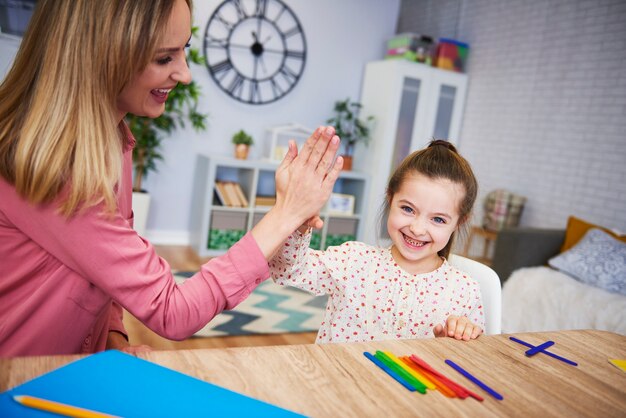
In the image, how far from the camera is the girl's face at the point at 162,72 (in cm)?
90

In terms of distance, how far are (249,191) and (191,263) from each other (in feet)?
2.61

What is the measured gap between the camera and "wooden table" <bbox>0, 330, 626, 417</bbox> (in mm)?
653

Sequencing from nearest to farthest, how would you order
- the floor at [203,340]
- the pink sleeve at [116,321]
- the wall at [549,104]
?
1. the pink sleeve at [116,321]
2. the floor at [203,340]
3. the wall at [549,104]

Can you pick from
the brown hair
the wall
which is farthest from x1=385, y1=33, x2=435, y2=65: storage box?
the brown hair

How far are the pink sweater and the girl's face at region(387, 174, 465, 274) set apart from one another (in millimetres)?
559

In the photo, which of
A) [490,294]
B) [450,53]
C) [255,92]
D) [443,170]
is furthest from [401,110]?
[490,294]

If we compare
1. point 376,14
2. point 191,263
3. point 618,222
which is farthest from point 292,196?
point 376,14

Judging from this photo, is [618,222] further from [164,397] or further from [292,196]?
[164,397]

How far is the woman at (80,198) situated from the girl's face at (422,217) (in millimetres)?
511

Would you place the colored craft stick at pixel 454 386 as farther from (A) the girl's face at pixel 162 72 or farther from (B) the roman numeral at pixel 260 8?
(B) the roman numeral at pixel 260 8

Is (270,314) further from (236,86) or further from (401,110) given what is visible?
(401,110)

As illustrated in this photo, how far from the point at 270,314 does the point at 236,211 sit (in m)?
1.41

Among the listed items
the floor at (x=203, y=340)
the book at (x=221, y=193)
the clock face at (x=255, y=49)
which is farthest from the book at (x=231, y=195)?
the floor at (x=203, y=340)

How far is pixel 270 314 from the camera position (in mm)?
2992
